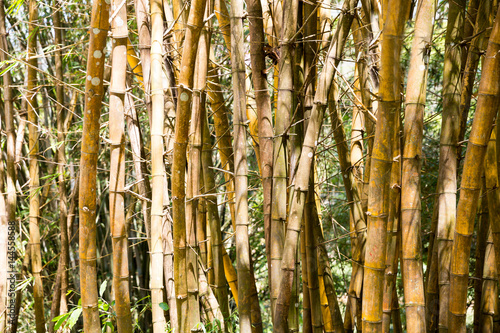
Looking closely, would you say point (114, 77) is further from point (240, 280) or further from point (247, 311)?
point (247, 311)

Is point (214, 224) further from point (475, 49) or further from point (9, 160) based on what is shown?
point (9, 160)

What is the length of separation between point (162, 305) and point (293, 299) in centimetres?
58

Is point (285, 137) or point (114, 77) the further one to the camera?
point (285, 137)

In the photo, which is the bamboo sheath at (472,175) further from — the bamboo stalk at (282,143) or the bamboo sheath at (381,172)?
the bamboo stalk at (282,143)

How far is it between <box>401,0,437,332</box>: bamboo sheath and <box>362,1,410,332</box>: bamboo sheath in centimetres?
18

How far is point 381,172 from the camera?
1.53m

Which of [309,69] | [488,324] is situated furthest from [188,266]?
[488,324]

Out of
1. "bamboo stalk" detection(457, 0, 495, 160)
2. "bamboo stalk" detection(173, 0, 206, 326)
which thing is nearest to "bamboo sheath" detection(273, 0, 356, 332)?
"bamboo stalk" detection(173, 0, 206, 326)

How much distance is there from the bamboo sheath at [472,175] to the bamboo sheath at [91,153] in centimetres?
134

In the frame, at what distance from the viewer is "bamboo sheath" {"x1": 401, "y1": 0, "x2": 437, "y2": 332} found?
5.34 feet

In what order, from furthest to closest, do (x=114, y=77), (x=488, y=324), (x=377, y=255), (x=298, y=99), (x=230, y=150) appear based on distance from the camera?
(x=230, y=150) < (x=488, y=324) < (x=298, y=99) < (x=114, y=77) < (x=377, y=255)

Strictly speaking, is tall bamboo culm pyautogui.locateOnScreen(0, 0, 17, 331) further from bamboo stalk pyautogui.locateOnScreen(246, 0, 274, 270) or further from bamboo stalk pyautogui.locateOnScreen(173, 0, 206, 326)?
bamboo stalk pyautogui.locateOnScreen(246, 0, 274, 270)

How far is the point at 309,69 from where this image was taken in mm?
2000

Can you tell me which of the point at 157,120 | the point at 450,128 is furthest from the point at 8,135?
the point at 450,128
